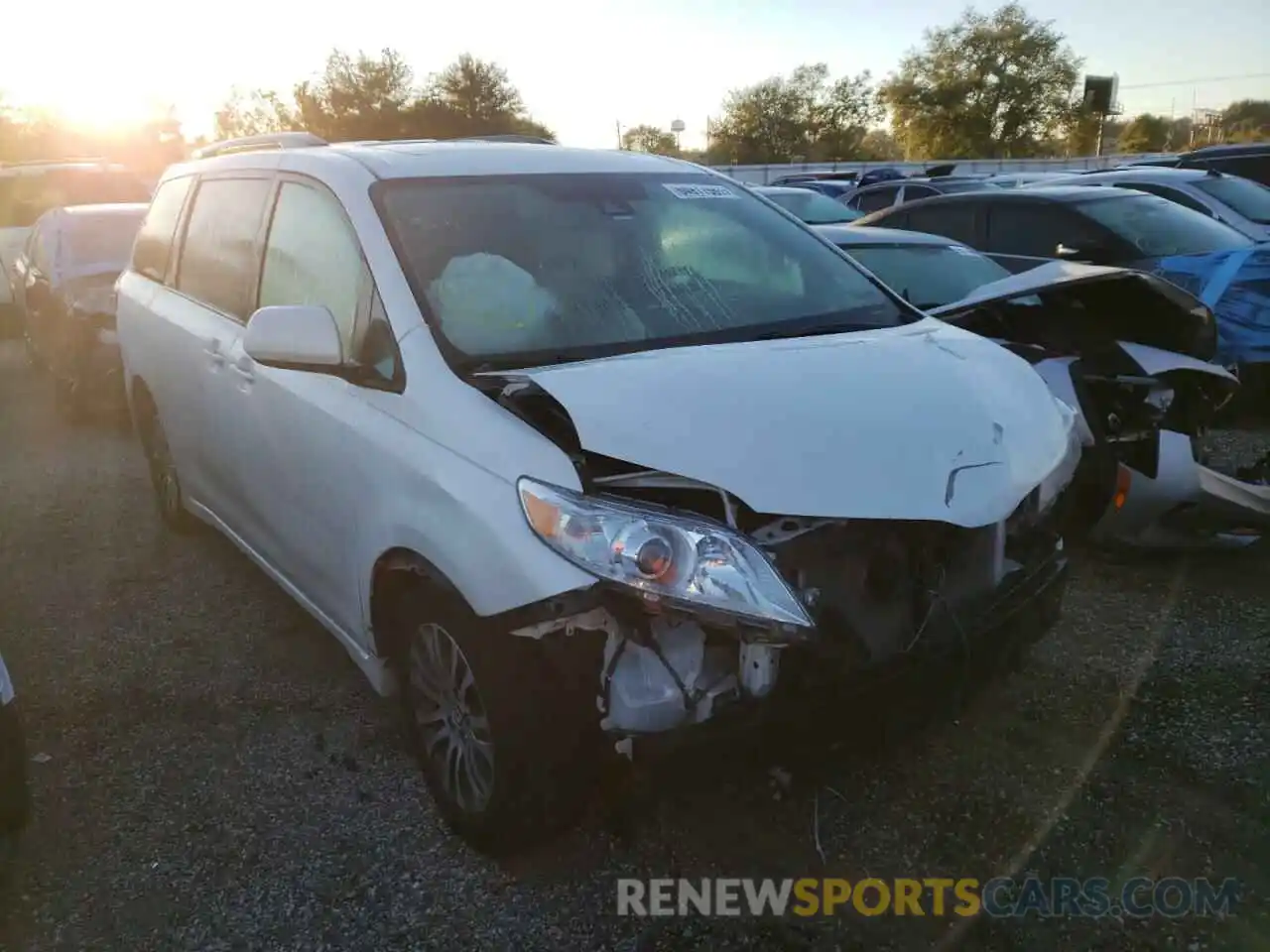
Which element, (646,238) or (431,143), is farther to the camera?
(431,143)

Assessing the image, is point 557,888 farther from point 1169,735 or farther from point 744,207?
point 744,207

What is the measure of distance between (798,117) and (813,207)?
60.6m

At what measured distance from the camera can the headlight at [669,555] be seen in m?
2.21

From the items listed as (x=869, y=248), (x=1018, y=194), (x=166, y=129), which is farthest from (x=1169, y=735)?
(x=166, y=129)

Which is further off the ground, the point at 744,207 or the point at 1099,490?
the point at 744,207

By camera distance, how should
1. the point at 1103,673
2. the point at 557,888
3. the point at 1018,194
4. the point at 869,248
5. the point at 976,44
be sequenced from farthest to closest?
1. the point at 976,44
2. the point at 1018,194
3. the point at 869,248
4. the point at 1103,673
5. the point at 557,888

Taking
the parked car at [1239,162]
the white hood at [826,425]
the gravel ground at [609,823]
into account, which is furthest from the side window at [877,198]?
the white hood at [826,425]

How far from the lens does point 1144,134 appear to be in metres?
62.4

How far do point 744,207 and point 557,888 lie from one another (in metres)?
2.45

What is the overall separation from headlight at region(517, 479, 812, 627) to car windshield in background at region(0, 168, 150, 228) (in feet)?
38.5

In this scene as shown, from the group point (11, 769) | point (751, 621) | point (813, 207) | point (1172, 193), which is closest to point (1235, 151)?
point (1172, 193)

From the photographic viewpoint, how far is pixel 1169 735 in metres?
3.26

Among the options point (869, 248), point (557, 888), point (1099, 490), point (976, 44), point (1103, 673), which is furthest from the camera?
point (976, 44)

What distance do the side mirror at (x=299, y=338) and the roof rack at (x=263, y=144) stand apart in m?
1.42
